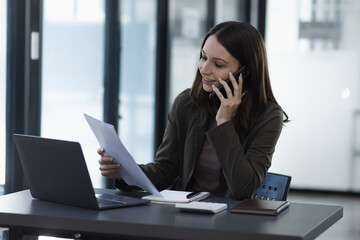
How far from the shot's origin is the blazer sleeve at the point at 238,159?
2.42 metres

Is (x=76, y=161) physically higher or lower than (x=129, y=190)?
higher

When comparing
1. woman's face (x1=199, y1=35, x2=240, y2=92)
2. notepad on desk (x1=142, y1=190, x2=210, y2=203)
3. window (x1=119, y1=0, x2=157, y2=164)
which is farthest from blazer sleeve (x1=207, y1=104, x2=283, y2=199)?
window (x1=119, y1=0, x2=157, y2=164)

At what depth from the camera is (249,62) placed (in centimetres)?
268

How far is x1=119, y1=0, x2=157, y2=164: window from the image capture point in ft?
16.2

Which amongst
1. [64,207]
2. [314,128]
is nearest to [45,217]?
[64,207]

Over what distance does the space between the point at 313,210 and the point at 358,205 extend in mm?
4939

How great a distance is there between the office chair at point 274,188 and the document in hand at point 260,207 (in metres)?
0.34

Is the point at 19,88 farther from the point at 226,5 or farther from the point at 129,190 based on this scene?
the point at 226,5

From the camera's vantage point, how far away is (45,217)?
192 cm

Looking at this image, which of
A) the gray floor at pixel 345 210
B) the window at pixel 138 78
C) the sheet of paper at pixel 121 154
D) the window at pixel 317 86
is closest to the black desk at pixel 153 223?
the sheet of paper at pixel 121 154

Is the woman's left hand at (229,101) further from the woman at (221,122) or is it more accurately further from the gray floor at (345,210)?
the gray floor at (345,210)

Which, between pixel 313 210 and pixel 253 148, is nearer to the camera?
pixel 313 210

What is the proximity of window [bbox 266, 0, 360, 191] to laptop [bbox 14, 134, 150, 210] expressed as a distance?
5615mm

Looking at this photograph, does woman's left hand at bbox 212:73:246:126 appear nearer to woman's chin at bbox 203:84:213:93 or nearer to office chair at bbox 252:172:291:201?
woman's chin at bbox 203:84:213:93
